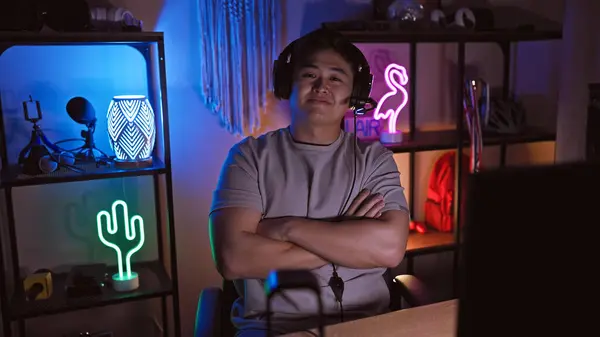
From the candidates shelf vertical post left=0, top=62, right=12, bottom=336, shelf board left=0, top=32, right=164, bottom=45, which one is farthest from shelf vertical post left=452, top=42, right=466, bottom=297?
shelf vertical post left=0, top=62, right=12, bottom=336

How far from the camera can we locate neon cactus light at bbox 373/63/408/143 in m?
2.57

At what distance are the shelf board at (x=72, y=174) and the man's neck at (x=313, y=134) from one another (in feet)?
1.92

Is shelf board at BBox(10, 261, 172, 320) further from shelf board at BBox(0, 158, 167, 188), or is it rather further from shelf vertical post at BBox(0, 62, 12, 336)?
shelf board at BBox(0, 158, 167, 188)

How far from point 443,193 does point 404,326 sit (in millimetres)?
1563

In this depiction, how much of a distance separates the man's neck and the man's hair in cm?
21

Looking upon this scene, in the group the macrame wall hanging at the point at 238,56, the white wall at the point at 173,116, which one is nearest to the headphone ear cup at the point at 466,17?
the white wall at the point at 173,116

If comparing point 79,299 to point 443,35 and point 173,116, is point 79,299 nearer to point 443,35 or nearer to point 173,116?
point 173,116

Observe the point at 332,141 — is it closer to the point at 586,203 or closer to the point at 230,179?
the point at 230,179

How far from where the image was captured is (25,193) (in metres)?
2.33

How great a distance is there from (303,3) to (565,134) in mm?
1274

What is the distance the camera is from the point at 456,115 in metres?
2.94

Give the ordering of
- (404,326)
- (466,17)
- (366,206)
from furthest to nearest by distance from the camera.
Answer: (466,17), (366,206), (404,326)

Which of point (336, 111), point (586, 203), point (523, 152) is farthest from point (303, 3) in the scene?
point (586, 203)

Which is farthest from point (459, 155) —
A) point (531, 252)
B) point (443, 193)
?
point (531, 252)
